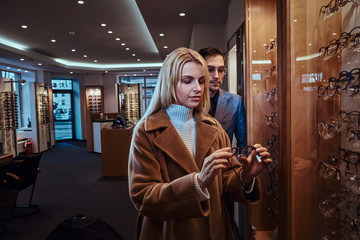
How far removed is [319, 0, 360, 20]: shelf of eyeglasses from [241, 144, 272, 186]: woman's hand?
660 millimetres

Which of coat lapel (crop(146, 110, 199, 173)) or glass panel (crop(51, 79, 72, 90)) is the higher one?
glass panel (crop(51, 79, 72, 90))

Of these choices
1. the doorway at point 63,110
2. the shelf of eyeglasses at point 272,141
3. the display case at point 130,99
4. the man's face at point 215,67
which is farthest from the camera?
the display case at point 130,99

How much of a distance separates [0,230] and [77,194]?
1.58 metres

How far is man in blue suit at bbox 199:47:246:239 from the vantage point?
200cm

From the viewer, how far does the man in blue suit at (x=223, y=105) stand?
6.56 ft

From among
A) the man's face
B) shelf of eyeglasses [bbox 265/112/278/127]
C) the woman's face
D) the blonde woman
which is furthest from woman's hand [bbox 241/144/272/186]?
the man's face

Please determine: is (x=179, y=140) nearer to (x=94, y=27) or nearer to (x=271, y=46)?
(x=271, y=46)

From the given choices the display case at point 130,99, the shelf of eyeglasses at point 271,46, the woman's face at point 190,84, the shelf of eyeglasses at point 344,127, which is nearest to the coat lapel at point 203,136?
the woman's face at point 190,84

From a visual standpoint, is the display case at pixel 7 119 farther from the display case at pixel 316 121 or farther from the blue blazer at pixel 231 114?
the display case at pixel 316 121

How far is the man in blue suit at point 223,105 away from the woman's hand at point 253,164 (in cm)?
81

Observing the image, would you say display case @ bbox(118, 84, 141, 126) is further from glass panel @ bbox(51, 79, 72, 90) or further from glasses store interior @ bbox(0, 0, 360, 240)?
glass panel @ bbox(51, 79, 72, 90)

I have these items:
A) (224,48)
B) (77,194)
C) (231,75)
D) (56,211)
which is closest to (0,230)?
(56,211)

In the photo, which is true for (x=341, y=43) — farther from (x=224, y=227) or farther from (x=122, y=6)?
(x=122, y=6)

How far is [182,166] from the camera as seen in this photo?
1202mm
